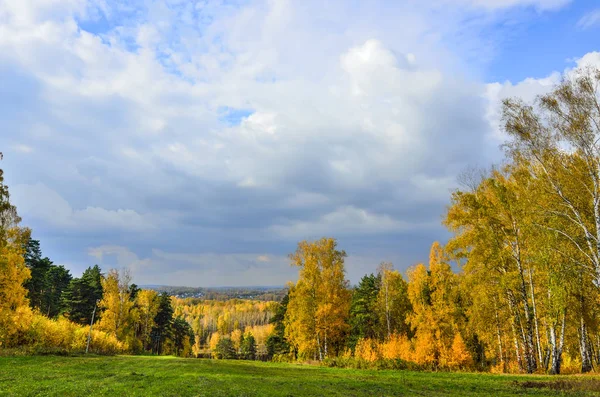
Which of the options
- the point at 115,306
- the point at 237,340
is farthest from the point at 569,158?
the point at 237,340

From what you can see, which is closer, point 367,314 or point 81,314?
point 367,314

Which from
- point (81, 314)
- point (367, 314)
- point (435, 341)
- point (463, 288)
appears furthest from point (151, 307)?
point (463, 288)

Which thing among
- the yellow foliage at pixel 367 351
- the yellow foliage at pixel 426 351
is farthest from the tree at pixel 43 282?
the yellow foliage at pixel 426 351

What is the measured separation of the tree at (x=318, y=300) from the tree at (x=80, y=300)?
43198 mm

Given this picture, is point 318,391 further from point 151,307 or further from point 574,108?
point 151,307

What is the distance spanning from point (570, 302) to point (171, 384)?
1116 inches

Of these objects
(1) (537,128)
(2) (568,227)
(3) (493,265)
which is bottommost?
(3) (493,265)

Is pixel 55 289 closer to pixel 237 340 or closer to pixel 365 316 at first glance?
pixel 365 316

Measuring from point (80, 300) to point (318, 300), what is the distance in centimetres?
4936

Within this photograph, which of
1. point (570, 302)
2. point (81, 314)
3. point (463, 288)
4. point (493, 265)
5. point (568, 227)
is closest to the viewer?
point (568, 227)

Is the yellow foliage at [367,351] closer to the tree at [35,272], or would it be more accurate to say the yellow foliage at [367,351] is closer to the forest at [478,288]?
the forest at [478,288]

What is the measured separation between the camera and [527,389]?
1922cm

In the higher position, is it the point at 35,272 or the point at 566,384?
the point at 35,272

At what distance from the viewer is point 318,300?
48156 millimetres
